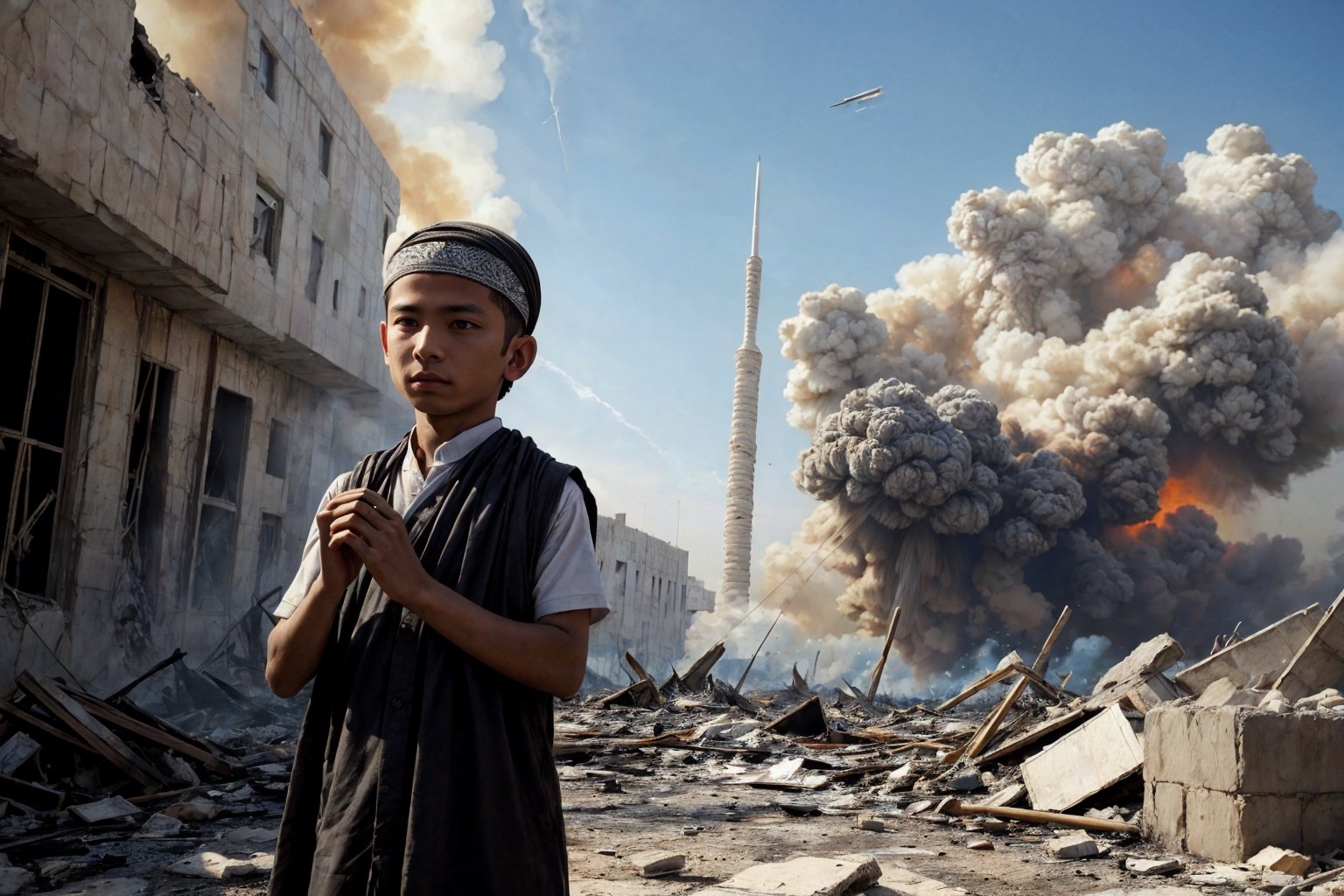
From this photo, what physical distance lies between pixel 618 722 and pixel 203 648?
545 cm

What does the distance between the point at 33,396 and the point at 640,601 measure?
26.2m

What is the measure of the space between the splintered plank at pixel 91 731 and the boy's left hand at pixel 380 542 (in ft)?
20.3

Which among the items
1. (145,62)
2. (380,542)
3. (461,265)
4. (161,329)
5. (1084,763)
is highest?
(145,62)

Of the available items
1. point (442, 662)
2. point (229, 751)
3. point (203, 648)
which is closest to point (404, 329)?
point (442, 662)

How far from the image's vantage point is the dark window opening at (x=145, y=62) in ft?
32.0

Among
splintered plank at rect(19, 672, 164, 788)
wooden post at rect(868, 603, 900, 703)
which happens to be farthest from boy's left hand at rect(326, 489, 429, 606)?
wooden post at rect(868, 603, 900, 703)

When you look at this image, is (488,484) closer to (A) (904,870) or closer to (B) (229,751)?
(A) (904,870)

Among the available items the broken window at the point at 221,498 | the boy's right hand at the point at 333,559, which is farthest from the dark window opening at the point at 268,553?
the boy's right hand at the point at 333,559

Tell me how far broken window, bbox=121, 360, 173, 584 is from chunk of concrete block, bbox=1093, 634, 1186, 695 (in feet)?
35.4

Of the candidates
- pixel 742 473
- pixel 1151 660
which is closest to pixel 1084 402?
pixel 742 473

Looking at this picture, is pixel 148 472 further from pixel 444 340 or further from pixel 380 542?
pixel 380 542

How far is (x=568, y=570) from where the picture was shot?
1.44 meters

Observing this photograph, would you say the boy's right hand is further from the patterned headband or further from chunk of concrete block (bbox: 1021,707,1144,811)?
chunk of concrete block (bbox: 1021,707,1144,811)

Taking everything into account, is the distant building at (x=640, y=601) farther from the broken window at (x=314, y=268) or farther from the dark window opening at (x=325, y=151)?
the dark window opening at (x=325, y=151)
